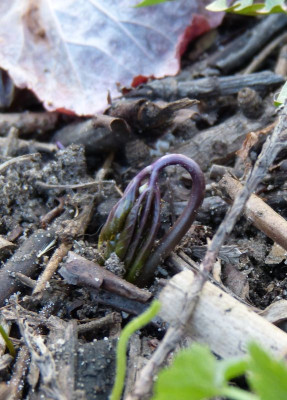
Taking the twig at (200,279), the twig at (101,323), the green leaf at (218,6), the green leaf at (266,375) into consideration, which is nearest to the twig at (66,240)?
the twig at (101,323)

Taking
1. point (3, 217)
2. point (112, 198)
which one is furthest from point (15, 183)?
point (112, 198)

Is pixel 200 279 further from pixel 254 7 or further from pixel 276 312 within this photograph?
pixel 254 7

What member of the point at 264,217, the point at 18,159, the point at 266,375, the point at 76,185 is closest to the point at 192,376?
the point at 266,375

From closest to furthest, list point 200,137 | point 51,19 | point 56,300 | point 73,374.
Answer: point 73,374 < point 56,300 < point 200,137 < point 51,19

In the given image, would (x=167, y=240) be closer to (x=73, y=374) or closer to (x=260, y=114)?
(x=73, y=374)

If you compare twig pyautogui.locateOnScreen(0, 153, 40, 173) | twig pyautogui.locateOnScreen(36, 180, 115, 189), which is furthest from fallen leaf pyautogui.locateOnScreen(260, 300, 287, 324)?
twig pyautogui.locateOnScreen(0, 153, 40, 173)
